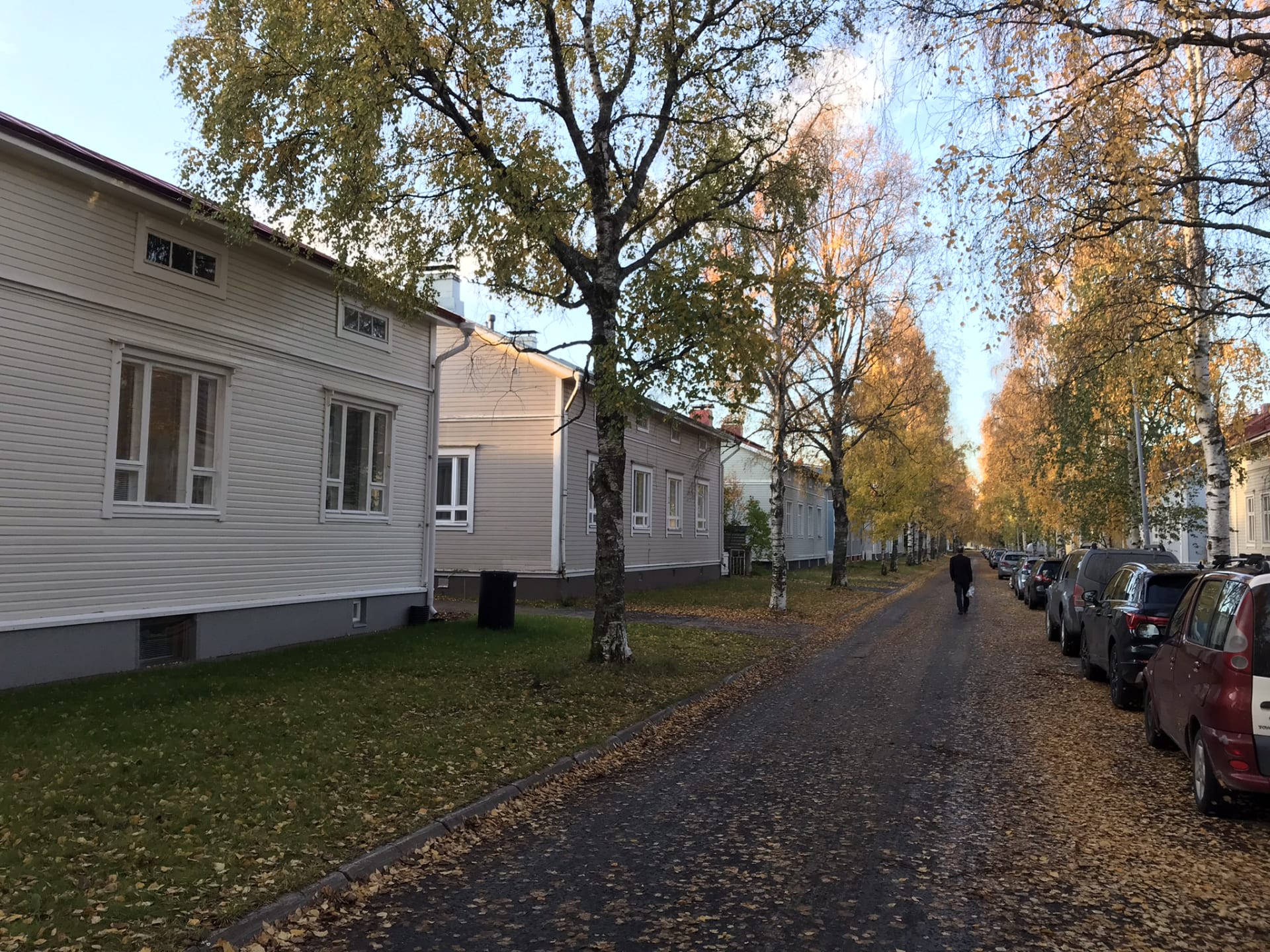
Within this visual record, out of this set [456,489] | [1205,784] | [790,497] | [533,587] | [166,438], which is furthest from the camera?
[790,497]

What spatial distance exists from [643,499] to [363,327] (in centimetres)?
1395

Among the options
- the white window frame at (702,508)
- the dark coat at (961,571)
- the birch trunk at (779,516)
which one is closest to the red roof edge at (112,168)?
the birch trunk at (779,516)

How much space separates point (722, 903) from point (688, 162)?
34.7 ft

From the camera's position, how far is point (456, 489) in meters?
21.9

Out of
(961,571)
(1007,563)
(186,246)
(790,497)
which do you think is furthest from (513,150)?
(1007,563)

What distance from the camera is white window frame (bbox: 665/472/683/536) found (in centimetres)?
2877

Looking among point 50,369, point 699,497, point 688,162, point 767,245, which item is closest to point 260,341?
point 50,369

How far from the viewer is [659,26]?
36.3 ft

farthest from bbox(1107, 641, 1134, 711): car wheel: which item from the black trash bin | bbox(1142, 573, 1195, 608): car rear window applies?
the black trash bin

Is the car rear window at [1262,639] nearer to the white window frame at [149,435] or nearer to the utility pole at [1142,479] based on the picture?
the white window frame at [149,435]

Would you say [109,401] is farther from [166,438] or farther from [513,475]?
[513,475]

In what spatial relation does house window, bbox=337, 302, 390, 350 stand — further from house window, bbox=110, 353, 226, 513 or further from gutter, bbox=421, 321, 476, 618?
house window, bbox=110, 353, 226, 513

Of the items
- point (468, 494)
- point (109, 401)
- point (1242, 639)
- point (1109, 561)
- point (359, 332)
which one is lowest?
point (1242, 639)

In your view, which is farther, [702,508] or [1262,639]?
[702,508]
